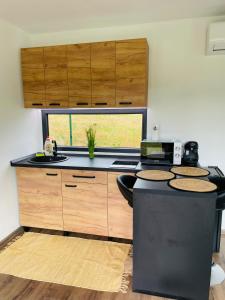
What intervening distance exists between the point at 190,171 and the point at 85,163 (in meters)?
1.15

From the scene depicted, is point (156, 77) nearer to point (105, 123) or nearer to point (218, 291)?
point (105, 123)

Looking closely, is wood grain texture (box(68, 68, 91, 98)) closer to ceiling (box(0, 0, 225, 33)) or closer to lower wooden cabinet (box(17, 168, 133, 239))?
ceiling (box(0, 0, 225, 33))

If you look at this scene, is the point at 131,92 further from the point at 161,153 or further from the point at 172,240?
the point at 172,240

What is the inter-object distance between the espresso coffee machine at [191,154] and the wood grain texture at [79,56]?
55.6 inches

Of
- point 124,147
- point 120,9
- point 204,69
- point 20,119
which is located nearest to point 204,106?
point 204,69

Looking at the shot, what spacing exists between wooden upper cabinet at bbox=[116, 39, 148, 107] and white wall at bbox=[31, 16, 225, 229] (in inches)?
13.4

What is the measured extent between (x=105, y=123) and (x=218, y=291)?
2.15 meters

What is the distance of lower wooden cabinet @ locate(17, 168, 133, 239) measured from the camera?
2.51 m

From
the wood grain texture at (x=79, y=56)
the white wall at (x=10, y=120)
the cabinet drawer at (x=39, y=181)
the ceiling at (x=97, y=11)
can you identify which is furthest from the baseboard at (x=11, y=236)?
the ceiling at (x=97, y=11)

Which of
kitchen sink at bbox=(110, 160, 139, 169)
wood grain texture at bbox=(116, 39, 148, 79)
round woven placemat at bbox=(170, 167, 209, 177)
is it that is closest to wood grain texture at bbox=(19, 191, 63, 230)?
kitchen sink at bbox=(110, 160, 139, 169)

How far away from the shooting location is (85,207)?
2.60 metres

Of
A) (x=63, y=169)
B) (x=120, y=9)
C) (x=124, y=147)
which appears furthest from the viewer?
(x=124, y=147)

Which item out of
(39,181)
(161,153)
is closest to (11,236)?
(39,181)

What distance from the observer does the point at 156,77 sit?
2.74 meters
